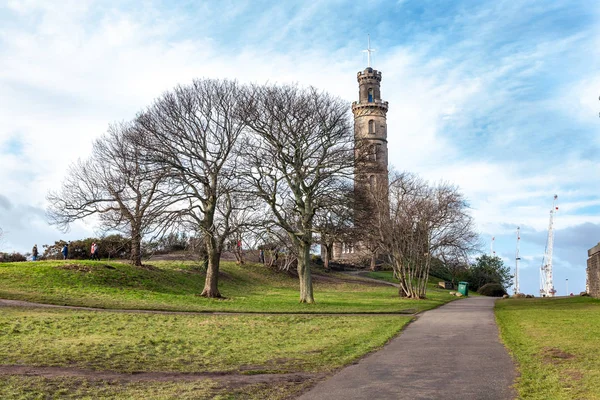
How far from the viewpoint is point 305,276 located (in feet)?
111

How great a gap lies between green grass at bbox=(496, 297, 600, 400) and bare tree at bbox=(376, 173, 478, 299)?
1830cm

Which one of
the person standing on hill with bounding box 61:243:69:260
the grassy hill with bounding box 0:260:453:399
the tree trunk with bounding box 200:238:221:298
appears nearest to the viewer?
the grassy hill with bounding box 0:260:453:399

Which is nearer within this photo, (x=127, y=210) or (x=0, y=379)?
(x=0, y=379)

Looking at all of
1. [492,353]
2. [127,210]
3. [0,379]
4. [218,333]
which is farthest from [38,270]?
[492,353]

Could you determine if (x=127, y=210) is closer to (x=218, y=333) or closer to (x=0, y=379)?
(x=218, y=333)

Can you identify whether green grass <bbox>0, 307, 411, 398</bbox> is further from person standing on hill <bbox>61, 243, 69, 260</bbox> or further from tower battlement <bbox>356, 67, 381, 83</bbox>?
tower battlement <bbox>356, 67, 381, 83</bbox>

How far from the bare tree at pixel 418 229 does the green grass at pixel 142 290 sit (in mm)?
4867

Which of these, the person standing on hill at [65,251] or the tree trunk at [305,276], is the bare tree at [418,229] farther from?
the person standing on hill at [65,251]

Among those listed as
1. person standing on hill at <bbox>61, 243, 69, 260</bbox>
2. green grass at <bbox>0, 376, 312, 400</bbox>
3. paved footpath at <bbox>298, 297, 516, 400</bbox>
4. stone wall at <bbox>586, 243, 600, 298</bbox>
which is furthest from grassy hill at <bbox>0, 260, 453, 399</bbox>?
stone wall at <bbox>586, 243, 600, 298</bbox>

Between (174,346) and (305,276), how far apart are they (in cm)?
1891

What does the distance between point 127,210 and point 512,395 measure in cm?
2711

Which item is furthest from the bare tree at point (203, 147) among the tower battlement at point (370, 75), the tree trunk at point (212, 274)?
the tower battlement at point (370, 75)

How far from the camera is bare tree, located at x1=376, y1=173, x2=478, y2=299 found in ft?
134

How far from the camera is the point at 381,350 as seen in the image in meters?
14.6
